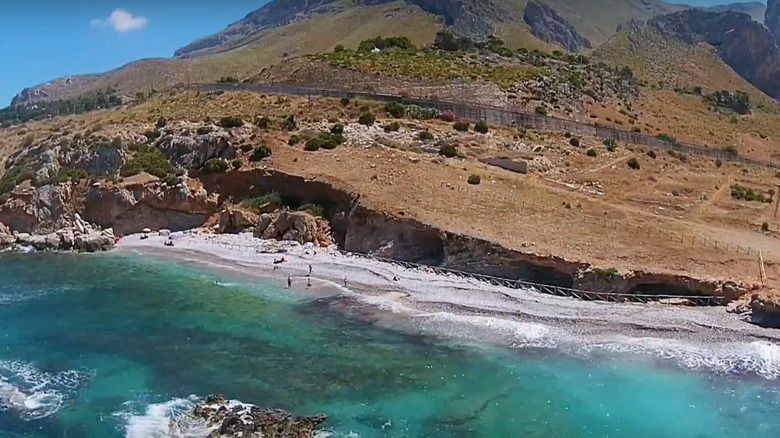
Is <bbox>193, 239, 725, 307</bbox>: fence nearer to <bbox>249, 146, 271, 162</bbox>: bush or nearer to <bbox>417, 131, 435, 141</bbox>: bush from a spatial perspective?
<bbox>249, 146, 271, 162</bbox>: bush

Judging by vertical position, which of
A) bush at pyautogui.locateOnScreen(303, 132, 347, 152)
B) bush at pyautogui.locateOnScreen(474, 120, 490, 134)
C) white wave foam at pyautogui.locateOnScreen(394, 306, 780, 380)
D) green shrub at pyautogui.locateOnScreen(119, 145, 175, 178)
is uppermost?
bush at pyautogui.locateOnScreen(474, 120, 490, 134)

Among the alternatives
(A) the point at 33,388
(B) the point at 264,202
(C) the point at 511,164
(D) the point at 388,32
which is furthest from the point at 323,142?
(D) the point at 388,32

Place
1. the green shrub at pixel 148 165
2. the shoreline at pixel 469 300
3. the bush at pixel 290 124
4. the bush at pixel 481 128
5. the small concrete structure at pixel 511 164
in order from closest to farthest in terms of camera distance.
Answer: the shoreline at pixel 469 300 < the small concrete structure at pixel 511 164 < the green shrub at pixel 148 165 < the bush at pixel 290 124 < the bush at pixel 481 128

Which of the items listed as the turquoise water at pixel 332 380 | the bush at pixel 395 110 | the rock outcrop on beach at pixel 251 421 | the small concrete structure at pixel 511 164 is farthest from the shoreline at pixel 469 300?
the bush at pixel 395 110

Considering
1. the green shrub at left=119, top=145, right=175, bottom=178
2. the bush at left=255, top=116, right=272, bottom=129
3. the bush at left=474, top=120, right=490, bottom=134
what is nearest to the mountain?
the bush at left=474, top=120, right=490, bottom=134

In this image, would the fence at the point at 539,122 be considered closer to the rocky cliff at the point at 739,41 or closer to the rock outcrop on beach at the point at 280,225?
the rock outcrop on beach at the point at 280,225

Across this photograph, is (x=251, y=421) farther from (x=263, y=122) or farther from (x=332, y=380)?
(x=263, y=122)

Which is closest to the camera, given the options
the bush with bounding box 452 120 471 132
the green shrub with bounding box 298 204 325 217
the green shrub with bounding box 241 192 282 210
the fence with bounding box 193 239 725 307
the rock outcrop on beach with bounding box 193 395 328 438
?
the rock outcrop on beach with bounding box 193 395 328 438
